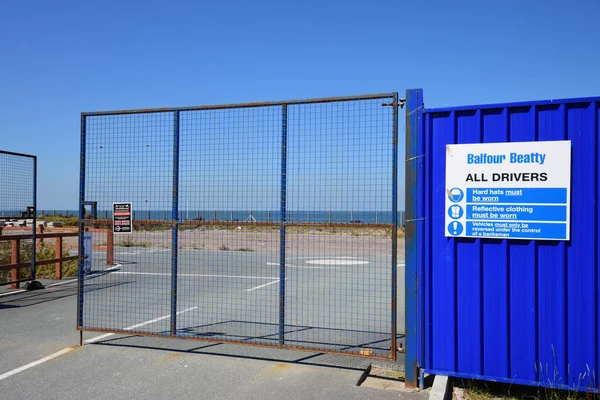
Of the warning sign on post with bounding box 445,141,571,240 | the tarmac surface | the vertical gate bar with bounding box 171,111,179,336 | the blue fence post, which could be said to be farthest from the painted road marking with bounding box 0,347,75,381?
the warning sign on post with bounding box 445,141,571,240

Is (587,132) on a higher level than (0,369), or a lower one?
higher

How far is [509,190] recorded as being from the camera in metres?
5.23

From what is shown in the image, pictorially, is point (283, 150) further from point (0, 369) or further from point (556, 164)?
point (0, 369)

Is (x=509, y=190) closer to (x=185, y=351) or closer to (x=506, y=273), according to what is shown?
A: (x=506, y=273)

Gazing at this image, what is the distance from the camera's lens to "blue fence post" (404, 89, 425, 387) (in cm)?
561

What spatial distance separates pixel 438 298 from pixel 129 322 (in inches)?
215

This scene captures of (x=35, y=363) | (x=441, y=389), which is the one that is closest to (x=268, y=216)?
(x=441, y=389)

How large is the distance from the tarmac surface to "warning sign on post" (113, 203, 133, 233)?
1179 millimetres

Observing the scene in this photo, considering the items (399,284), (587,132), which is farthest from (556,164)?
(399,284)

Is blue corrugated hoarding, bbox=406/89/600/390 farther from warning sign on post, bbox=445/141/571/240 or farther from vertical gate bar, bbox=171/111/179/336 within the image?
vertical gate bar, bbox=171/111/179/336

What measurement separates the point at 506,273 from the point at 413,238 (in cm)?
99

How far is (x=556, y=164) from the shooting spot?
5066 mm

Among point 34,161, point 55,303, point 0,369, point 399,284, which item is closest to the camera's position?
point 0,369

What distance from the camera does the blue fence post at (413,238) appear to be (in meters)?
5.61
